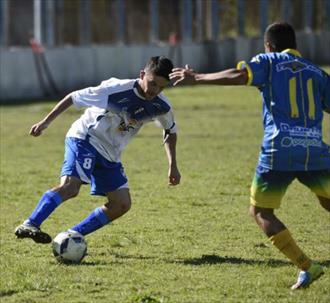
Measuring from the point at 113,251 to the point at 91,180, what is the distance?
699 mm

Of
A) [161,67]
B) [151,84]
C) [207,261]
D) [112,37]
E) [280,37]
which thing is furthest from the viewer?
[112,37]

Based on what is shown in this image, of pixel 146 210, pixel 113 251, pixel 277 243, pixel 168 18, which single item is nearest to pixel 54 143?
pixel 146 210

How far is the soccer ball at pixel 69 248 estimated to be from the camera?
307 inches

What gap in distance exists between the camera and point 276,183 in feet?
22.3

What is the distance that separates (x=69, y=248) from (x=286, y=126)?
205 cm

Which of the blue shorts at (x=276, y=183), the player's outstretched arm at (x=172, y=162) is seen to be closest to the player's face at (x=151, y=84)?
the player's outstretched arm at (x=172, y=162)

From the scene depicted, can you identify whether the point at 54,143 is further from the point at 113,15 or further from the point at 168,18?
the point at 168,18

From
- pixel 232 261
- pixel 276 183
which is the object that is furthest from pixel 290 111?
pixel 232 261

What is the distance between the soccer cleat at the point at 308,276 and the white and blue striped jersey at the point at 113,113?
1.91m

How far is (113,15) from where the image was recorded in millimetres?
30594

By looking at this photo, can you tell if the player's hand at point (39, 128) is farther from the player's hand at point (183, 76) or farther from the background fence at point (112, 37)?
the background fence at point (112, 37)

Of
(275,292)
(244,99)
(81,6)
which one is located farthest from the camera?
(81,6)

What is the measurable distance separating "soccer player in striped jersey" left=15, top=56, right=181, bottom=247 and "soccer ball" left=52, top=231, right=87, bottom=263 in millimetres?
105

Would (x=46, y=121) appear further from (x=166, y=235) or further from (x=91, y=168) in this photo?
(x=166, y=235)
